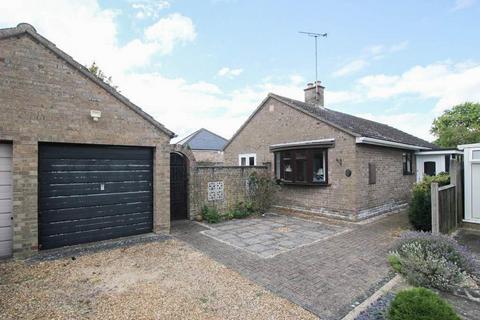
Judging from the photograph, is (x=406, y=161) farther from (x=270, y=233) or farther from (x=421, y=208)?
(x=270, y=233)

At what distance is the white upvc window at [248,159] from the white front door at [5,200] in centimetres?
1062

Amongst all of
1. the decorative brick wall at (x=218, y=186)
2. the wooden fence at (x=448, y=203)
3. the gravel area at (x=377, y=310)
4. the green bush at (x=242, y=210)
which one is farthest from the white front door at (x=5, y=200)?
the wooden fence at (x=448, y=203)

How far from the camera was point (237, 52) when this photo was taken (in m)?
13.1

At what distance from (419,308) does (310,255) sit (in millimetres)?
3220

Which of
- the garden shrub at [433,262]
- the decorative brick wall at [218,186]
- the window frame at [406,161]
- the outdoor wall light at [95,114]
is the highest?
the outdoor wall light at [95,114]

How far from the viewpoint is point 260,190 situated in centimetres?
1150

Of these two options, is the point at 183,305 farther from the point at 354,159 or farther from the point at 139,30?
the point at 139,30

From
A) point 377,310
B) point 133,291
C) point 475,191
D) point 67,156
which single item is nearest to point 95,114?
point 67,156

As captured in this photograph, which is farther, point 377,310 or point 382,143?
point 382,143

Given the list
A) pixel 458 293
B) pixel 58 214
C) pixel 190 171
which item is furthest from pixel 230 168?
pixel 458 293

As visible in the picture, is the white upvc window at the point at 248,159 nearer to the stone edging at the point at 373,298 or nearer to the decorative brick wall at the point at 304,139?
the decorative brick wall at the point at 304,139

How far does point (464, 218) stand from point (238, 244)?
310 inches

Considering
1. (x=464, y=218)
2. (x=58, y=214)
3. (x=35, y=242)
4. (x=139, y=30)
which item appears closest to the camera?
(x=35, y=242)

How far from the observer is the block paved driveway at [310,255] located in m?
4.00
